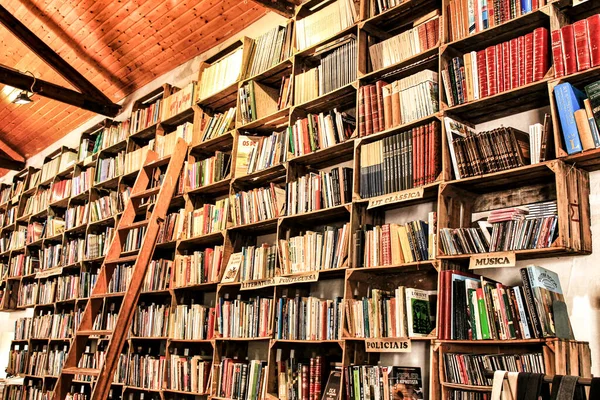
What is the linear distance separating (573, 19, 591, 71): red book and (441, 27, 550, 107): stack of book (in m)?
0.14

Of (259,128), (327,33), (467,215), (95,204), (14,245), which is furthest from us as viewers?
(14,245)

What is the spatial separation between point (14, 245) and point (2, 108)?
69.9 inches

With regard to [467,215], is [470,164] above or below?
above

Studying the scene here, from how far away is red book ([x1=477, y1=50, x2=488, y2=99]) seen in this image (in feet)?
9.00

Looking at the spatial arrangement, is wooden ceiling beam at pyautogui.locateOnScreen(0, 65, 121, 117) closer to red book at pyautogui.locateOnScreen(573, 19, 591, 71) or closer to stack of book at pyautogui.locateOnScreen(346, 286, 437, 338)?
stack of book at pyautogui.locateOnScreen(346, 286, 437, 338)

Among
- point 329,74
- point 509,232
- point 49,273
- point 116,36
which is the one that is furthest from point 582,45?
point 49,273

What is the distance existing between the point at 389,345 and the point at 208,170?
213 cm

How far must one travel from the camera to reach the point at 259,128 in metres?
Answer: 4.21

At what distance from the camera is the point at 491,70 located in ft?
8.93

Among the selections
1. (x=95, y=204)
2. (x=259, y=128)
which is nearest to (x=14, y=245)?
(x=95, y=204)

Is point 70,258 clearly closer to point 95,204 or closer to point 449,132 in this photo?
point 95,204

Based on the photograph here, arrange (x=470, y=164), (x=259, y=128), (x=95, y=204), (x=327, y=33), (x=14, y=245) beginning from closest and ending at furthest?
(x=470, y=164) < (x=327, y=33) < (x=259, y=128) < (x=95, y=204) < (x=14, y=245)

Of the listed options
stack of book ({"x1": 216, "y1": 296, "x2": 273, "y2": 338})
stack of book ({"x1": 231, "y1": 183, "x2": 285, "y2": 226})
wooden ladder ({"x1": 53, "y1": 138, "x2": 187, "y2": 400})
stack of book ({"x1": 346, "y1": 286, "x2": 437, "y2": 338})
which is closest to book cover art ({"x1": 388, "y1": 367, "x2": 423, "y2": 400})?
stack of book ({"x1": 346, "y1": 286, "x2": 437, "y2": 338})

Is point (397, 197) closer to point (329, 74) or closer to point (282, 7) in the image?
point (329, 74)
